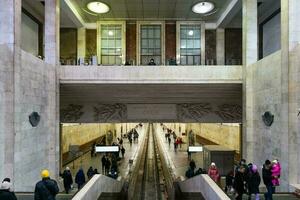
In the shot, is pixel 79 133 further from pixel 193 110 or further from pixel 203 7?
pixel 203 7

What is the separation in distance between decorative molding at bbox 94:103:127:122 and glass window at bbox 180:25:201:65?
673 cm

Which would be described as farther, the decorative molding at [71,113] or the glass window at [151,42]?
the glass window at [151,42]

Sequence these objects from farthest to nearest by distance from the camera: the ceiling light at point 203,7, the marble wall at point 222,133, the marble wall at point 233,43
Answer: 1. the marble wall at point 222,133
2. the marble wall at point 233,43
3. the ceiling light at point 203,7

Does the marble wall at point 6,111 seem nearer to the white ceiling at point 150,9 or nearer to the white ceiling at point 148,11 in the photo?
the white ceiling at point 148,11

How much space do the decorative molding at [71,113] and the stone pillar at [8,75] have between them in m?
8.07

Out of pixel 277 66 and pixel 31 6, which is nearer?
pixel 277 66

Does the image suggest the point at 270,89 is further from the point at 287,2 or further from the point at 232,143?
the point at 232,143

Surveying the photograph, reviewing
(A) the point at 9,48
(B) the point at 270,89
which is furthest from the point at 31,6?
(B) the point at 270,89

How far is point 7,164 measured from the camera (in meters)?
11.8

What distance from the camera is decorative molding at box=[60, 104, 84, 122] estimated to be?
20413 millimetres

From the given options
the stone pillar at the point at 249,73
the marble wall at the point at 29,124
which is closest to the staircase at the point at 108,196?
the marble wall at the point at 29,124

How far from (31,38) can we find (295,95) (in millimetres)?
16407

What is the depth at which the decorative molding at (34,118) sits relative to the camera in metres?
13.9

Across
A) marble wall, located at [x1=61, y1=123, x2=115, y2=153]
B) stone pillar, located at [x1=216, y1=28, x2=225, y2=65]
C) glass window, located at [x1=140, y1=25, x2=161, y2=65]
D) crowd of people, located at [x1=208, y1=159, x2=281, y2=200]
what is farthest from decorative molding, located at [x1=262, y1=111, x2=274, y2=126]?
marble wall, located at [x1=61, y1=123, x2=115, y2=153]
